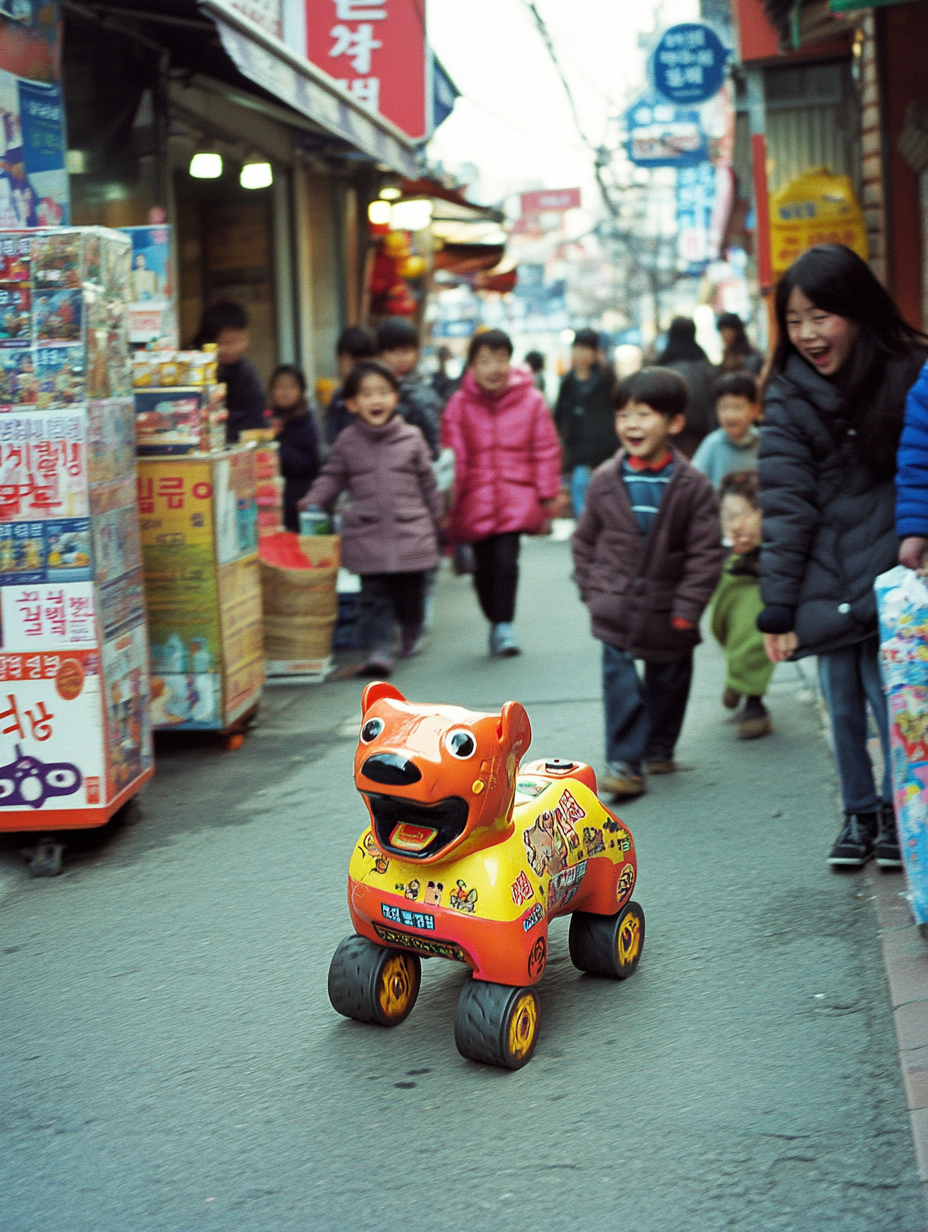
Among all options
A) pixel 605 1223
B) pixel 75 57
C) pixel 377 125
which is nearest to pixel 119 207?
pixel 75 57

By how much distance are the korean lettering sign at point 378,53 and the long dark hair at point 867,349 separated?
6998mm

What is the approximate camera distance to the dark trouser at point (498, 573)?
28.6 ft

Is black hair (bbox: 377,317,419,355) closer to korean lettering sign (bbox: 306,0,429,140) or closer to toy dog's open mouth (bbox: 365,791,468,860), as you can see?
korean lettering sign (bbox: 306,0,429,140)

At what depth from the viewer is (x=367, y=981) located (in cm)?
349

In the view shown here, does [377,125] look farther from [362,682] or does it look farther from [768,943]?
[768,943]

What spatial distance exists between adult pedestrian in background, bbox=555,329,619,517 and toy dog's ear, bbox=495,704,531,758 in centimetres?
964

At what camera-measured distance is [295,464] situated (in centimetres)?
970

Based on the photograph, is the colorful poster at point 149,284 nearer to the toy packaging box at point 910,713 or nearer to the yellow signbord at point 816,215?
the toy packaging box at point 910,713

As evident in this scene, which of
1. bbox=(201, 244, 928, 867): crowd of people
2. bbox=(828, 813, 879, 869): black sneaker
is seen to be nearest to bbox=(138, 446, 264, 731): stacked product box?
bbox=(201, 244, 928, 867): crowd of people

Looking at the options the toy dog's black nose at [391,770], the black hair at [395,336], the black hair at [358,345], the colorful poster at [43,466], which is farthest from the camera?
the black hair at [358,345]

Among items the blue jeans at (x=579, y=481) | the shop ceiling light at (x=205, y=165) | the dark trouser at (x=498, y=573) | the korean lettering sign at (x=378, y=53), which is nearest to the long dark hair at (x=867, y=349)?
the dark trouser at (x=498, y=573)

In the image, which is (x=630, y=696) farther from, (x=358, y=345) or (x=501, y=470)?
(x=358, y=345)

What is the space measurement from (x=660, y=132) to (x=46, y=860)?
576 inches

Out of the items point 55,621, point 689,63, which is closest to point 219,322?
point 55,621
